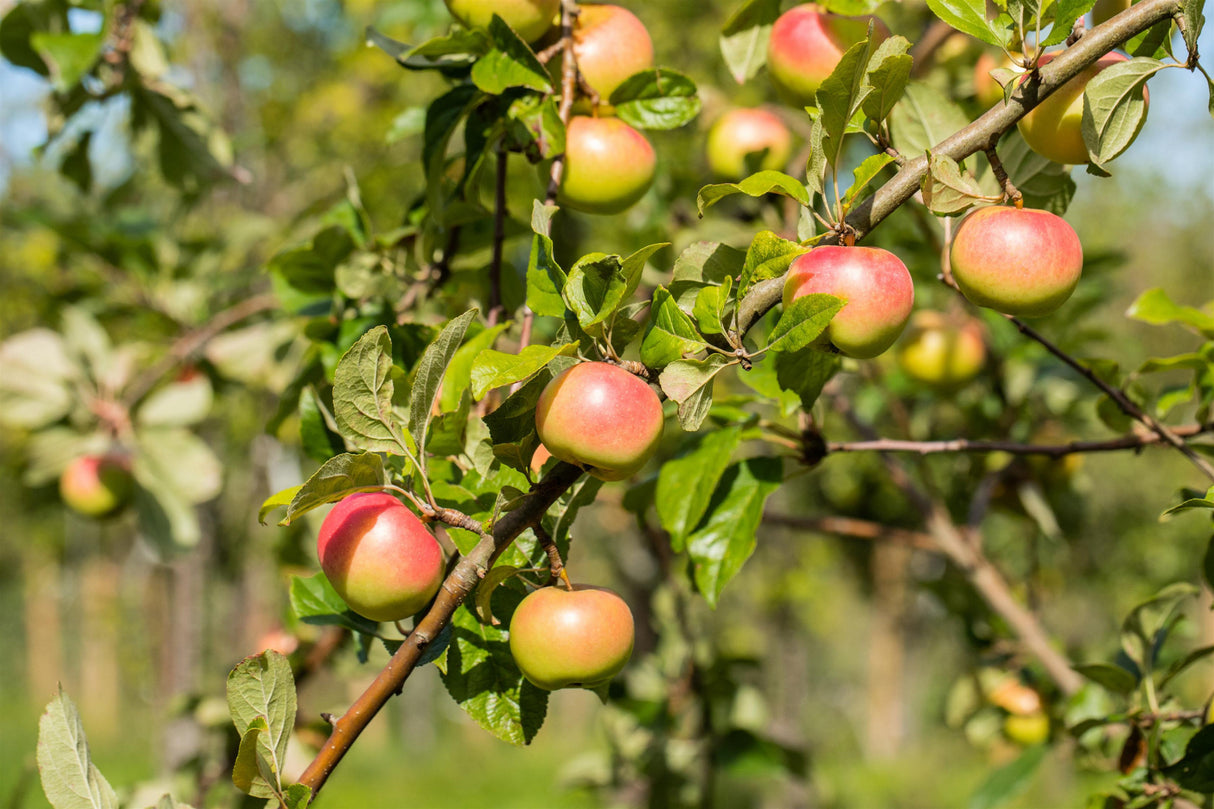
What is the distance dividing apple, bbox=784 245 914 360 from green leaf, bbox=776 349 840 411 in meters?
0.21

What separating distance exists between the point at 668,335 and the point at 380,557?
265 mm

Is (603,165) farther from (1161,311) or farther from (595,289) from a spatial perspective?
(1161,311)

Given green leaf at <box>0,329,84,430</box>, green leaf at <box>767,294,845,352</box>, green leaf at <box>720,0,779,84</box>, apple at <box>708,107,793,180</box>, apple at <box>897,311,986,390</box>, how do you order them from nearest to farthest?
1. green leaf at <box>767,294,845,352</box>
2. green leaf at <box>720,0,779,84</box>
3. apple at <box>708,107,793,180</box>
4. apple at <box>897,311,986,390</box>
5. green leaf at <box>0,329,84,430</box>

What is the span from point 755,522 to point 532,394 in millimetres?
432

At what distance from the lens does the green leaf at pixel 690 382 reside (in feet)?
2.16

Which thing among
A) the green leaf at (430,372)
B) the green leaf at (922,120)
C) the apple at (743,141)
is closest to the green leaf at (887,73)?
the green leaf at (922,120)

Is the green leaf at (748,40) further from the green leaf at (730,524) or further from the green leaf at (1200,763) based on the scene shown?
the green leaf at (1200,763)

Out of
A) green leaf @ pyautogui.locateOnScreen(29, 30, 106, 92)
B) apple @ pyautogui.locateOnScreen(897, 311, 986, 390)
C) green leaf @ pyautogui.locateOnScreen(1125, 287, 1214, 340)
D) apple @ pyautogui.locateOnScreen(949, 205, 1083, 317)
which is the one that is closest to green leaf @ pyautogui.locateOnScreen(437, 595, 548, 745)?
apple @ pyautogui.locateOnScreen(949, 205, 1083, 317)

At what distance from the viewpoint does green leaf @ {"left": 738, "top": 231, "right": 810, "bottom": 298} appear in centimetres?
67

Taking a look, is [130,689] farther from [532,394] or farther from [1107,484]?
[532,394]

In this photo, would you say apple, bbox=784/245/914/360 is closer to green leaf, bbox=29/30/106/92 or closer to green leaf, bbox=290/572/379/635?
green leaf, bbox=290/572/379/635

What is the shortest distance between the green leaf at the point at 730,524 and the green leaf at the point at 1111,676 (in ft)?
1.42

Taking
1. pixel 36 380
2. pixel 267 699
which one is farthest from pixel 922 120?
pixel 36 380

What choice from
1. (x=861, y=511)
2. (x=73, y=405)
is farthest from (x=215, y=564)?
(x=861, y=511)
